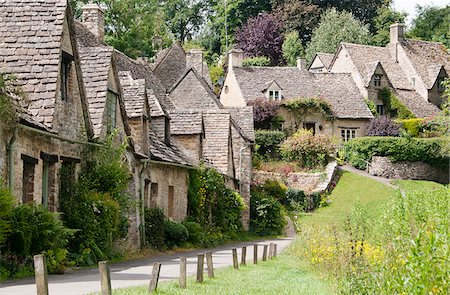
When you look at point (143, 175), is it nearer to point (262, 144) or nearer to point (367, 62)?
point (262, 144)

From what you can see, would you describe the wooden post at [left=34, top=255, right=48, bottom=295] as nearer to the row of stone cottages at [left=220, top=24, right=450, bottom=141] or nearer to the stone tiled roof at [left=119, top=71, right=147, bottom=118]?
the stone tiled roof at [left=119, top=71, right=147, bottom=118]

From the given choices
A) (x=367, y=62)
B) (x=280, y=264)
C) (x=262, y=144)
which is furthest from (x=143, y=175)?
(x=367, y=62)

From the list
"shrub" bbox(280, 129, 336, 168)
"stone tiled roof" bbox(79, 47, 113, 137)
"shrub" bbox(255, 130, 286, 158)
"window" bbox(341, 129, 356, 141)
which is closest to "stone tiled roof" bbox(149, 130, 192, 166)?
"stone tiled roof" bbox(79, 47, 113, 137)

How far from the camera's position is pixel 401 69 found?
82.9 metres

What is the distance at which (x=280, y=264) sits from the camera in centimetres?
2428

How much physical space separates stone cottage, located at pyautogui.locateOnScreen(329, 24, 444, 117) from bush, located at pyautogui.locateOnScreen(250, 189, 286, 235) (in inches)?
1171

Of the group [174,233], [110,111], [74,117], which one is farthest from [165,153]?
[74,117]

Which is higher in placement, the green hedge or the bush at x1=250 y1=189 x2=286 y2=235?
the green hedge

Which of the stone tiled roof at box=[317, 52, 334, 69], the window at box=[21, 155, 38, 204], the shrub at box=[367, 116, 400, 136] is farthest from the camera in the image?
the stone tiled roof at box=[317, 52, 334, 69]

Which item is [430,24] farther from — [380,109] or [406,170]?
[406,170]

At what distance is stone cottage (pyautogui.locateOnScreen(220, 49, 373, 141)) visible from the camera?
240ft

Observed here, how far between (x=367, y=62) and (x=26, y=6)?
198 ft

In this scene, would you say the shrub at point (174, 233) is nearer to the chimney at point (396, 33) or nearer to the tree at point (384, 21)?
the chimney at point (396, 33)

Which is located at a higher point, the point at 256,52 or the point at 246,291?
the point at 256,52
